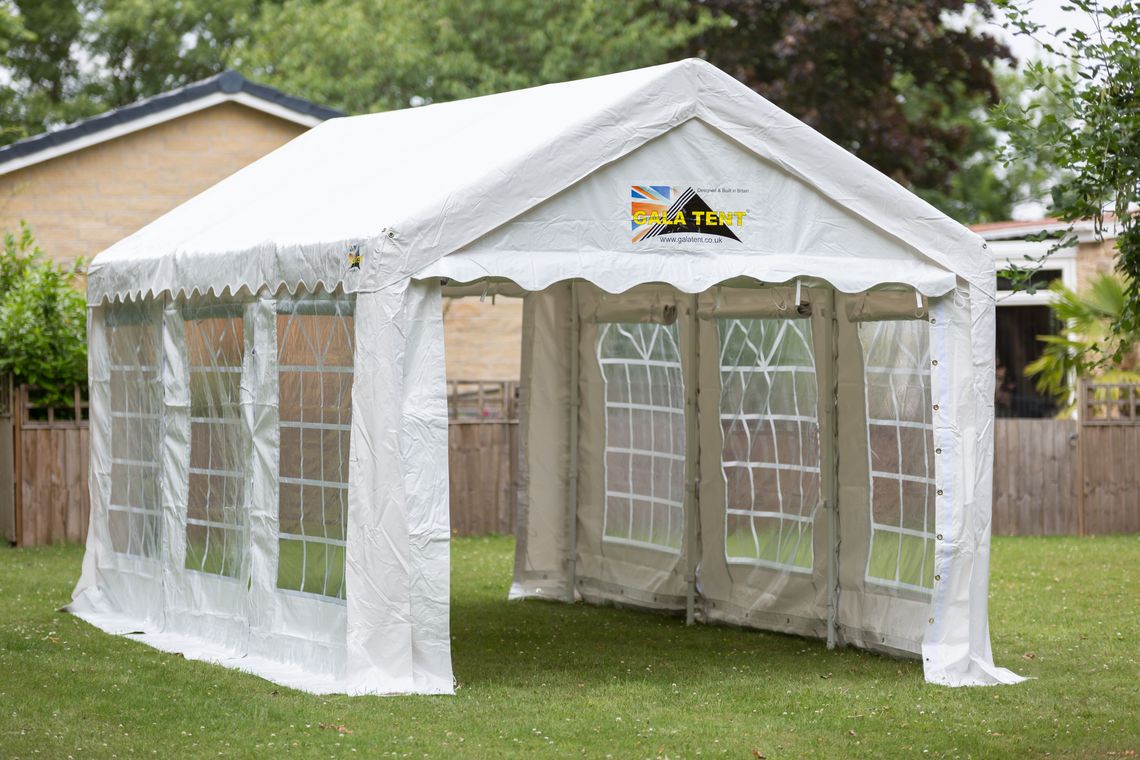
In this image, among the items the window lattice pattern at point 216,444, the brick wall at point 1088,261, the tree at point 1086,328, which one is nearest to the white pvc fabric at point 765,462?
the window lattice pattern at point 216,444

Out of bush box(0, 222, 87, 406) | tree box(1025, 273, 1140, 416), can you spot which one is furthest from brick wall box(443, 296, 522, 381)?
tree box(1025, 273, 1140, 416)

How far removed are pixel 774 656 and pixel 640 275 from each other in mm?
2739

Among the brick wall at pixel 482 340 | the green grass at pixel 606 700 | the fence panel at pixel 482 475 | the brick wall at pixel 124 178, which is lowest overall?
the green grass at pixel 606 700

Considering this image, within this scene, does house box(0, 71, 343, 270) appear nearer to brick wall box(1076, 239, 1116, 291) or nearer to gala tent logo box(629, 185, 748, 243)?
brick wall box(1076, 239, 1116, 291)

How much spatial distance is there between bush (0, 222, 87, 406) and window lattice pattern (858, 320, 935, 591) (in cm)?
804

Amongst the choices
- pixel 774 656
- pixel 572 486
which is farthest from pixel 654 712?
pixel 572 486

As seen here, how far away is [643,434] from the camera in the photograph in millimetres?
12039

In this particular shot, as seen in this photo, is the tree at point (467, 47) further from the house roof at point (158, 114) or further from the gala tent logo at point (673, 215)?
the gala tent logo at point (673, 215)

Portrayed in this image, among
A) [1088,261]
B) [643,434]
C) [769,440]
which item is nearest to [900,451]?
[769,440]

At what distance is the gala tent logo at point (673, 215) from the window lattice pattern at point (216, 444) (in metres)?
2.38

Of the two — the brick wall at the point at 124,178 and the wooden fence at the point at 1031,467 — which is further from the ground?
the brick wall at the point at 124,178

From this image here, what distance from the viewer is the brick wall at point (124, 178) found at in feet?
61.9

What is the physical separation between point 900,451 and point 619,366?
2.90 meters

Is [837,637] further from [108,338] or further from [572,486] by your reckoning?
[108,338]
